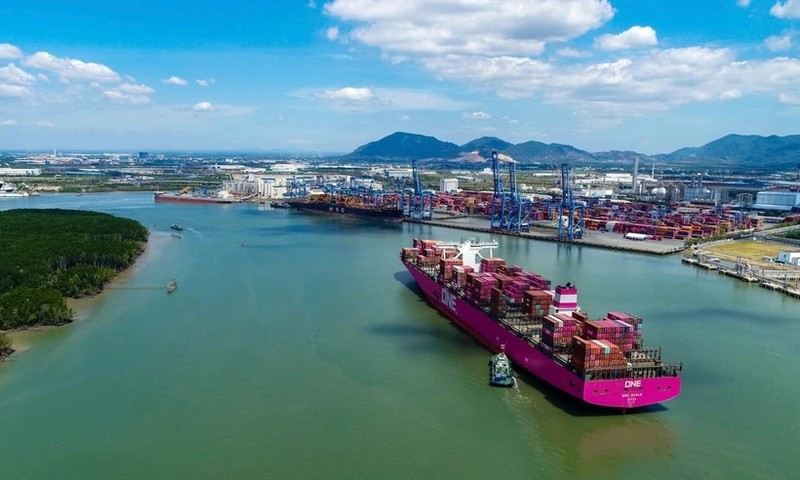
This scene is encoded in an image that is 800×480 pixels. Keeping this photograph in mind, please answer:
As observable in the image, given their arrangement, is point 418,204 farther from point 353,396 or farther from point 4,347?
point 353,396

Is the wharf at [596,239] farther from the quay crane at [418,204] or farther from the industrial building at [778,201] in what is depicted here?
the industrial building at [778,201]

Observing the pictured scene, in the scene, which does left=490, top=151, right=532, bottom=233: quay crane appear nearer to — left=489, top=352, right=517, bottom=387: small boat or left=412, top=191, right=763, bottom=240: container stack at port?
left=412, top=191, right=763, bottom=240: container stack at port

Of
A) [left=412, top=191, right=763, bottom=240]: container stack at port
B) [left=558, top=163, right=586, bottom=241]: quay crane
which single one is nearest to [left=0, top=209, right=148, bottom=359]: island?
[left=558, top=163, right=586, bottom=241]: quay crane

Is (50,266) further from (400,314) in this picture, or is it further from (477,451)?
(477,451)

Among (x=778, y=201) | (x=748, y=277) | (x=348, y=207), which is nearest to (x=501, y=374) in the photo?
(x=748, y=277)

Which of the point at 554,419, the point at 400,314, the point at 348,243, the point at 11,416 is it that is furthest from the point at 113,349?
the point at 348,243
